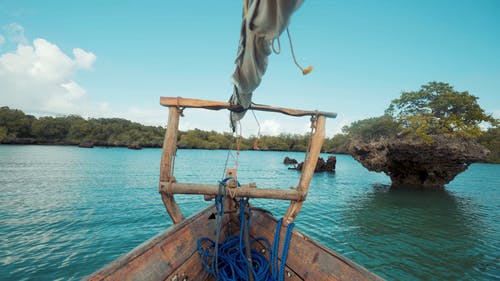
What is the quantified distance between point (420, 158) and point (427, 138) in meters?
2.86

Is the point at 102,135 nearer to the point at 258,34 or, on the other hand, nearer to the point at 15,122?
the point at 15,122

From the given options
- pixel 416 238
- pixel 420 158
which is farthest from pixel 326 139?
pixel 416 238

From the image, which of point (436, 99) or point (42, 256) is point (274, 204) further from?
point (436, 99)

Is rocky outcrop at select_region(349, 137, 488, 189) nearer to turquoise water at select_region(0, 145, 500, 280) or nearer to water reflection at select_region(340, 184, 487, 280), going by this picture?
turquoise water at select_region(0, 145, 500, 280)

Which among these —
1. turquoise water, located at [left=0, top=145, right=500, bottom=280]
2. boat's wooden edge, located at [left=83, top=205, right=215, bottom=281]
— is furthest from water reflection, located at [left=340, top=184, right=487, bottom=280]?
boat's wooden edge, located at [left=83, top=205, right=215, bottom=281]

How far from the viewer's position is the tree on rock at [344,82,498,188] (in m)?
16.1

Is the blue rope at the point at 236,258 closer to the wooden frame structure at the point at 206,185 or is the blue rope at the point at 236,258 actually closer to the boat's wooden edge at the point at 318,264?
the boat's wooden edge at the point at 318,264

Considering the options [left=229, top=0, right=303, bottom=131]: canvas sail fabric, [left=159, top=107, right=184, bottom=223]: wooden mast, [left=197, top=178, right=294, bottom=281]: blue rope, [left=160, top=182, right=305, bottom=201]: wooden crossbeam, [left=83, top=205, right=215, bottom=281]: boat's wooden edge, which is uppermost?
[left=229, top=0, right=303, bottom=131]: canvas sail fabric

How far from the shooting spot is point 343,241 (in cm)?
756

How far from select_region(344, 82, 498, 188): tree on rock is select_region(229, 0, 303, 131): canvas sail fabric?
20267mm

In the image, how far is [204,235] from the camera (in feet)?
10.2

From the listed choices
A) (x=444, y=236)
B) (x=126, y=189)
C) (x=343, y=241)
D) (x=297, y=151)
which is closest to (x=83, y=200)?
(x=126, y=189)

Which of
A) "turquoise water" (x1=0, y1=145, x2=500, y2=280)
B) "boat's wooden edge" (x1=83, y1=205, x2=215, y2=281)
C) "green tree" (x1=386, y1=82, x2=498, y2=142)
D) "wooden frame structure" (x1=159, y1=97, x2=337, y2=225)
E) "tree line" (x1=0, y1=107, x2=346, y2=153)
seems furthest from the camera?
"tree line" (x1=0, y1=107, x2=346, y2=153)

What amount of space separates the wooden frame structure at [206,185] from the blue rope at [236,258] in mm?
327
